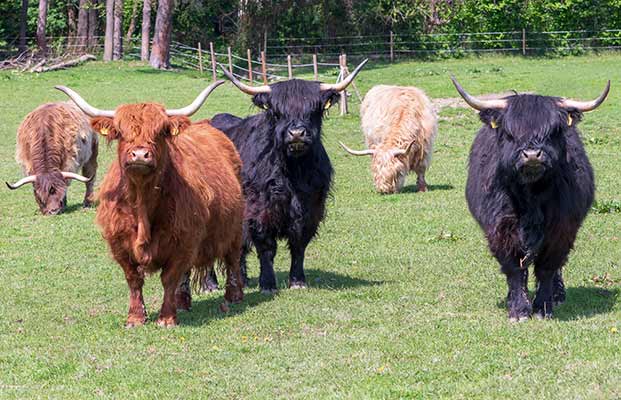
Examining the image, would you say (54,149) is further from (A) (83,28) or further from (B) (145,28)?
(A) (83,28)

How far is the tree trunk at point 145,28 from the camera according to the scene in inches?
1513

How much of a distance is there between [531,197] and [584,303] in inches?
48.3

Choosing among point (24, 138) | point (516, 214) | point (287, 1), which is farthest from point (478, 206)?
point (287, 1)

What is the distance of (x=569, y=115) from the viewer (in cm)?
805

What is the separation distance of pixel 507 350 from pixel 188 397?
6.83 feet

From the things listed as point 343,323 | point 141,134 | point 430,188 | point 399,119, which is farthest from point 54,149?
point 343,323

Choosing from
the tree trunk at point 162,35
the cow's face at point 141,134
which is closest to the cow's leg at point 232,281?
the cow's face at point 141,134

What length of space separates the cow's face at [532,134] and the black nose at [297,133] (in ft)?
6.18

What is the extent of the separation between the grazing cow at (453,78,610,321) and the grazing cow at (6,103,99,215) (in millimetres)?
8555

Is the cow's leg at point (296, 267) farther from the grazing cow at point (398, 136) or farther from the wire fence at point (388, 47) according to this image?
the wire fence at point (388, 47)

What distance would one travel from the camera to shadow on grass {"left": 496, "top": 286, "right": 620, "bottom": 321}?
822 cm

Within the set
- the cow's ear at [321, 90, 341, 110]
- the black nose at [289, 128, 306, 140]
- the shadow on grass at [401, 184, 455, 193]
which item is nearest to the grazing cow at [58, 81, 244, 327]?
the black nose at [289, 128, 306, 140]

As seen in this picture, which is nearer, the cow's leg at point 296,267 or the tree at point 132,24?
the cow's leg at point 296,267

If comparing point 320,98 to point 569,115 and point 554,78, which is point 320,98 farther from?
point 554,78
